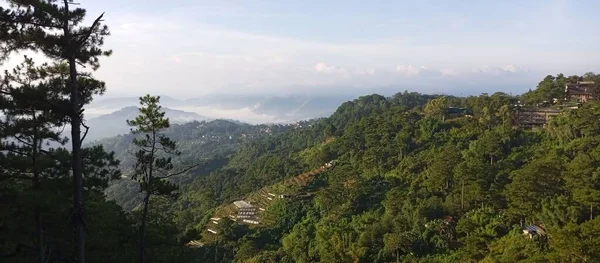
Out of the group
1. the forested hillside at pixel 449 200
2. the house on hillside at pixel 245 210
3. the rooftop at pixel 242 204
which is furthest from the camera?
the rooftop at pixel 242 204

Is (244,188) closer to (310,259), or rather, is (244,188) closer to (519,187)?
(310,259)

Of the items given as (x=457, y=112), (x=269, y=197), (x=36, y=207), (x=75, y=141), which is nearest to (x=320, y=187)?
(x=269, y=197)

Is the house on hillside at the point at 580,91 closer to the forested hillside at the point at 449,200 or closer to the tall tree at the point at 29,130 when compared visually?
the forested hillside at the point at 449,200

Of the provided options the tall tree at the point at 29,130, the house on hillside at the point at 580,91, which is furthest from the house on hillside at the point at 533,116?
the tall tree at the point at 29,130

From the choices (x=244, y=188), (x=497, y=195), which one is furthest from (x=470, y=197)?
(x=244, y=188)

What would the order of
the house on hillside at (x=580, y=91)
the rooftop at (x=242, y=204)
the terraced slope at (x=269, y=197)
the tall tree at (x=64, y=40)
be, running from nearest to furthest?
1. the tall tree at (x=64, y=40)
2. the terraced slope at (x=269, y=197)
3. the house on hillside at (x=580, y=91)
4. the rooftop at (x=242, y=204)

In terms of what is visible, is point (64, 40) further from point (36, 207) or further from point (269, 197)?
point (269, 197)
